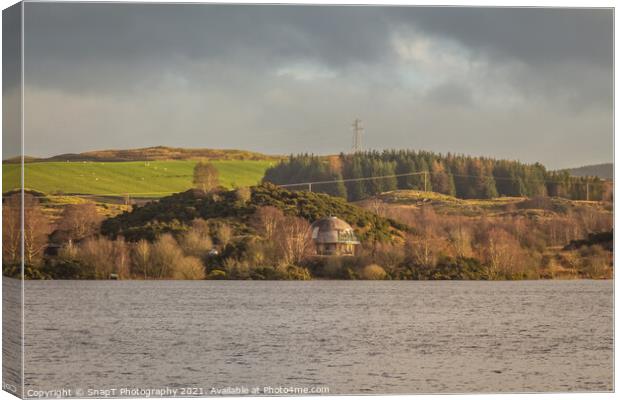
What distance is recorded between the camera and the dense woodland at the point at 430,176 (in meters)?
30.9

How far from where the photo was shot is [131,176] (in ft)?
114

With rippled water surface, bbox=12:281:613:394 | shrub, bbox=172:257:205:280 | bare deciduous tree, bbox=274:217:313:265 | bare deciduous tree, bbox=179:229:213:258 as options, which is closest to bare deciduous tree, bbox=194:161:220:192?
bare deciduous tree, bbox=179:229:213:258

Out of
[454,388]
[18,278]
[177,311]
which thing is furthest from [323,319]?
[18,278]

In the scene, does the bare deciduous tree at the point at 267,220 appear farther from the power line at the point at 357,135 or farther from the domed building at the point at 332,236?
the power line at the point at 357,135

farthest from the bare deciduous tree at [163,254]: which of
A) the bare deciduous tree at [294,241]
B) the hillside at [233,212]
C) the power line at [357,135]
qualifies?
the power line at [357,135]

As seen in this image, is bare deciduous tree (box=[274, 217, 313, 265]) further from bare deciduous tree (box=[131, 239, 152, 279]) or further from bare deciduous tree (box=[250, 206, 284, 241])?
bare deciduous tree (box=[131, 239, 152, 279])

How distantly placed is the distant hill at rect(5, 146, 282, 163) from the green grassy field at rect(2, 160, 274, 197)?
0.31 metres

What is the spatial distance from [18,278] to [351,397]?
5.20 metres

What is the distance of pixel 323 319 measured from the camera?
2875 cm

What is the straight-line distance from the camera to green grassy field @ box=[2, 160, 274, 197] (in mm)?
30192

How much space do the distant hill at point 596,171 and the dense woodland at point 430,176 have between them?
1809 millimetres

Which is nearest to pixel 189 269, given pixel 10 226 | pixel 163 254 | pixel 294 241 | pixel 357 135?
pixel 163 254

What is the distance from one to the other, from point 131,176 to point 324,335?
35.7 feet

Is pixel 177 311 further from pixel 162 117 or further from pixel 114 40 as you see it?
pixel 114 40
